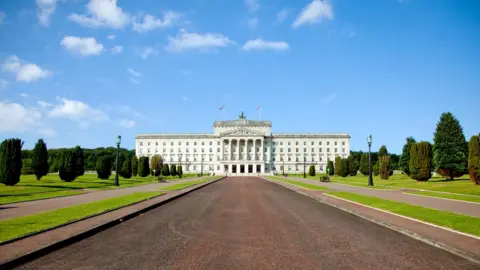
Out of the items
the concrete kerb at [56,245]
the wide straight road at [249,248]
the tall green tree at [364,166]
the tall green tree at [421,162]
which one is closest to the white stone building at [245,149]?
the tall green tree at [364,166]

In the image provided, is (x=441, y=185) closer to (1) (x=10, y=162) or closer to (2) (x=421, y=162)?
(2) (x=421, y=162)

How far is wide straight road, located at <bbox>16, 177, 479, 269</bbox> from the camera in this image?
768 centimetres

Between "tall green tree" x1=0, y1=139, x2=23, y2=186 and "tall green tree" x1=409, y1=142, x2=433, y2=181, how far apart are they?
157 feet

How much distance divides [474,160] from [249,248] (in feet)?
121

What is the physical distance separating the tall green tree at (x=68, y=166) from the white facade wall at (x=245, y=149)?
103m

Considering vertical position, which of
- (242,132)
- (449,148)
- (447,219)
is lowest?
(447,219)

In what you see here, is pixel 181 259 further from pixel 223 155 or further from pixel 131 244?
pixel 223 155

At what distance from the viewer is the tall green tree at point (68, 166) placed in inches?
1831

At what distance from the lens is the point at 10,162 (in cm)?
3606

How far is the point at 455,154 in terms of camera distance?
53.7 metres

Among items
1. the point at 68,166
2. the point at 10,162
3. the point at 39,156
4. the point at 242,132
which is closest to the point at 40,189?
the point at 10,162

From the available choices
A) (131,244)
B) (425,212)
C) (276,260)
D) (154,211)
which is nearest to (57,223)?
(131,244)

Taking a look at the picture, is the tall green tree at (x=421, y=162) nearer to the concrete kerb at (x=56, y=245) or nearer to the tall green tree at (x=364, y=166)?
the tall green tree at (x=364, y=166)


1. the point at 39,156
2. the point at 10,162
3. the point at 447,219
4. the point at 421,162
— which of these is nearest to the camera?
the point at 447,219
